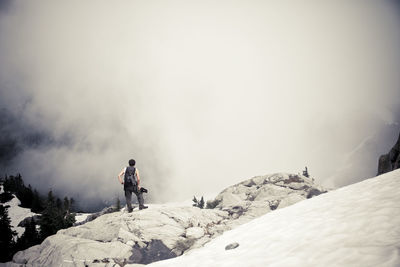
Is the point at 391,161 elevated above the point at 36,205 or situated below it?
below

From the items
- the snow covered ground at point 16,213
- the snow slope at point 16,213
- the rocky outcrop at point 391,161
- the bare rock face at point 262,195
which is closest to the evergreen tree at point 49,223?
the snow slope at point 16,213

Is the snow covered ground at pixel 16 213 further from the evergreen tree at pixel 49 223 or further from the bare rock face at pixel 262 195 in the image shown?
the bare rock face at pixel 262 195

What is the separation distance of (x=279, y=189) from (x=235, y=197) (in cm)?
713

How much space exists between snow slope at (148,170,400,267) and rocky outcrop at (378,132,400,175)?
29.5 feet

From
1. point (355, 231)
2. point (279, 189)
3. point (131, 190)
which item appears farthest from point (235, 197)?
point (355, 231)

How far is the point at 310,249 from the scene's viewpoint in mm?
4512

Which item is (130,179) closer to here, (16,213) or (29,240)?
(29,240)

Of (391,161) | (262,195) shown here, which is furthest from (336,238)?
(262,195)

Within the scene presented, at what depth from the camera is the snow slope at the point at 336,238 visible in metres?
3.64

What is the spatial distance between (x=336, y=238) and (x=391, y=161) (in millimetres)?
15383

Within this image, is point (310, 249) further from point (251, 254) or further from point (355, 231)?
point (251, 254)

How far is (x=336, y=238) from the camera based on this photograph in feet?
15.1

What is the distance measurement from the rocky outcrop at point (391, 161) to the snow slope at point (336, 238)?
8989 mm

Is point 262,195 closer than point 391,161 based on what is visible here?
No
